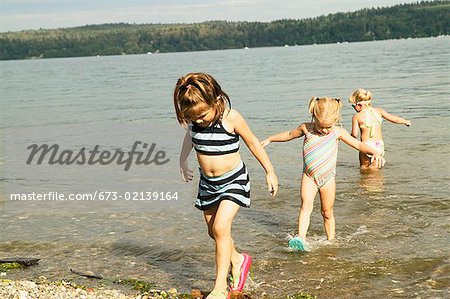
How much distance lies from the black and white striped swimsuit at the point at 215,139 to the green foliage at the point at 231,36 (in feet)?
519

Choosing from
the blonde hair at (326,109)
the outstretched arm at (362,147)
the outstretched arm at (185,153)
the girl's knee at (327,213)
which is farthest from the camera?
the girl's knee at (327,213)

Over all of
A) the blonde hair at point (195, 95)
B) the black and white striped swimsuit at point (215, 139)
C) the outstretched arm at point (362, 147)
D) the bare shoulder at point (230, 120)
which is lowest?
the outstretched arm at point (362, 147)

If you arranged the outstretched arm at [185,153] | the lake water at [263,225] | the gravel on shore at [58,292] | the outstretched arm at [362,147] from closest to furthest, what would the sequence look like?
the gravel on shore at [58,292], the outstretched arm at [185,153], the lake water at [263,225], the outstretched arm at [362,147]

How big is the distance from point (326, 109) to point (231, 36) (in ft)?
563

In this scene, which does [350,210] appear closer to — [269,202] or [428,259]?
[269,202]

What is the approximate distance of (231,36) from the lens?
17550 centimetres

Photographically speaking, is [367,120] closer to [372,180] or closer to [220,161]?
[372,180]

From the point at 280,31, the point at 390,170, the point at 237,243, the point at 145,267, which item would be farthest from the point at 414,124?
the point at 280,31

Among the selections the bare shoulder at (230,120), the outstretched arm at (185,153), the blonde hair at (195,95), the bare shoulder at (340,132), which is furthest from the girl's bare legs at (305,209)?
the blonde hair at (195,95)

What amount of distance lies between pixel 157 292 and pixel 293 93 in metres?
22.7

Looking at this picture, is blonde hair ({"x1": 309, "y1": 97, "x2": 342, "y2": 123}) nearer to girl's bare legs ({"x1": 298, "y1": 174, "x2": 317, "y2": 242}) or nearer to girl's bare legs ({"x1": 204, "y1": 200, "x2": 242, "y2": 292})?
girl's bare legs ({"x1": 298, "y1": 174, "x2": 317, "y2": 242})

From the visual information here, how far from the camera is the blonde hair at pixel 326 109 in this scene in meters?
6.68

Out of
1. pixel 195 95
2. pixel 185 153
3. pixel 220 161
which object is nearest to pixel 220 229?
pixel 220 161

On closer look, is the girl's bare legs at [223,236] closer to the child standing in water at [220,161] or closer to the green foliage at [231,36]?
the child standing in water at [220,161]
